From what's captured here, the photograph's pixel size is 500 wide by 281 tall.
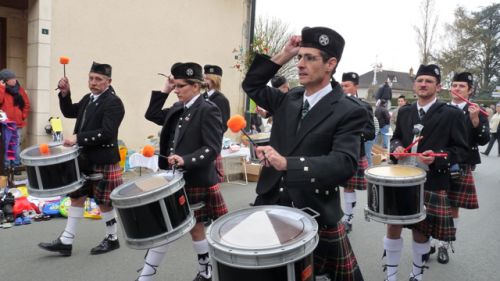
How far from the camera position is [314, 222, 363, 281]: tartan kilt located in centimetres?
214

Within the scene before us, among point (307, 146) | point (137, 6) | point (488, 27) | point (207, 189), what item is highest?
point (488, 27)

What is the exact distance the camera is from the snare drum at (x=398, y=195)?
2.90 m

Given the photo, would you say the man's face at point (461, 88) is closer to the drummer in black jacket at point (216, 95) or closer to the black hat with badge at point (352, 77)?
the black hat with badge at point (352, 77)

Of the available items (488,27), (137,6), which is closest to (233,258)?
(137,6)

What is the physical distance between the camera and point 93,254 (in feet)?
13.4

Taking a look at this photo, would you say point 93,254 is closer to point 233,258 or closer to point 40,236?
point 40,236

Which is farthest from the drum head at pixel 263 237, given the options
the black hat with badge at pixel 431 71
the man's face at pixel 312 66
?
the black hat with badge at pixel 431 71

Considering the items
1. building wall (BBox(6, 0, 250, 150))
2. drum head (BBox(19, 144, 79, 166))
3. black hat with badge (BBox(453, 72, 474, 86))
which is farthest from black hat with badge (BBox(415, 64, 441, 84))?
building wall (BBox(6, 0, 250, 150))

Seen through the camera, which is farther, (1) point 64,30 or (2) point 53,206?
(1) point 64,30

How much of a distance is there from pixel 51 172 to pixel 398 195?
9.07ft

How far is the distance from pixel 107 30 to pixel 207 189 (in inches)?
218

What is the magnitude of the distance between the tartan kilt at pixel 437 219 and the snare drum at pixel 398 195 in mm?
276

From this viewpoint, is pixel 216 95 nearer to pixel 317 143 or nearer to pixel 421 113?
pixel 421 113

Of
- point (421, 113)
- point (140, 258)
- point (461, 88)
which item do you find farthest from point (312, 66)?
point (461, 88)
